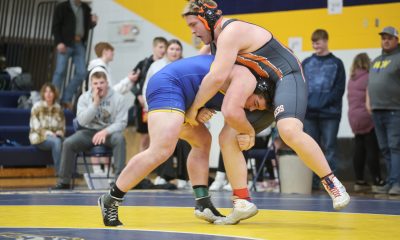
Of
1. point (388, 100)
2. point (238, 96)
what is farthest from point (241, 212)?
point (388, 100)

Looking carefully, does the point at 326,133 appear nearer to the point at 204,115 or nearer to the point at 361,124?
the point at 361,124

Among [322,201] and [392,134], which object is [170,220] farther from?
[392,134]

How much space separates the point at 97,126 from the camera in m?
10.2

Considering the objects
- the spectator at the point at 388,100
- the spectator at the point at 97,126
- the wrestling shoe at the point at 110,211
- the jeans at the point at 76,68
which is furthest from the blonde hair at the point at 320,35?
the wrestling shoe at the point at 110,211

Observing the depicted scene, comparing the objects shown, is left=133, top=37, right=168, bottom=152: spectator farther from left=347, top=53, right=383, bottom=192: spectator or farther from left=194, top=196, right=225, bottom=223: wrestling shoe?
left=194, top=196, right=225, bottom=223: wrestling shoe

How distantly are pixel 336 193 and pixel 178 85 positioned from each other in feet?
3.77

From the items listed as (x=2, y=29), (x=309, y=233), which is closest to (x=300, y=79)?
(x=309, y=233)

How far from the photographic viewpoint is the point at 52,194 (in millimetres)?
8633

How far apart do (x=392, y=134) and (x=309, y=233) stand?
16.5 feet

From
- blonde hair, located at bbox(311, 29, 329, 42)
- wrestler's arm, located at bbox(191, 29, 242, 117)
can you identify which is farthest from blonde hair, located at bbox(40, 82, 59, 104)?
wrestler's arm, located at bbox(191, 29, 242, 117)

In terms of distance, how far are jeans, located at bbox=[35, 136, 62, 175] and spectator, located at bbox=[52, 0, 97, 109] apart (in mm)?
2445

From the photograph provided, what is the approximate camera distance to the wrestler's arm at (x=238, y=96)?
5305 mm

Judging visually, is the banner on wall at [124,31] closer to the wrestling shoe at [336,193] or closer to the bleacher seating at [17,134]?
the bleacher seating at [17,134]

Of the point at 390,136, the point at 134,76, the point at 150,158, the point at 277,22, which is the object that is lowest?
the point at 390,136
